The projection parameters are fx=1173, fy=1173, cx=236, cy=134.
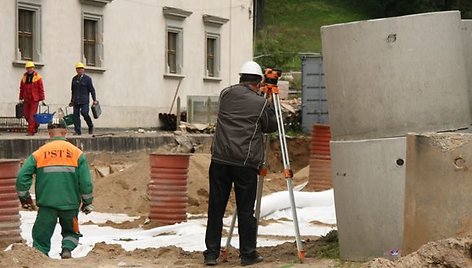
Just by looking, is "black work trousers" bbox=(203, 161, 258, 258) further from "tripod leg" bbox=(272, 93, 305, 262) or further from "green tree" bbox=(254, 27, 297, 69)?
"green tree" bbox=(254, 27, 297, 69)

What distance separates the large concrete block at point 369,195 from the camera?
1024 centimetres

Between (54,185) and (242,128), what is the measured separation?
2.01 m

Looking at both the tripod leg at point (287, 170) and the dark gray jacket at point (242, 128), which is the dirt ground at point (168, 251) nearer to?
the tripod leg at point (287, 170)

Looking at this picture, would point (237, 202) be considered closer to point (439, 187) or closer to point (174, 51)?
point (439, 187)

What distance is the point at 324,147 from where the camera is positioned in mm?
22422

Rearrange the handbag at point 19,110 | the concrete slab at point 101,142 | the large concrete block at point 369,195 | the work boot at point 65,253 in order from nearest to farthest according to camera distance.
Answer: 1. the large concrete block at point 369,195
2. the work boot at point 65,253
3. the concrete slab at point 101,142
4. the handbag at point 19,110

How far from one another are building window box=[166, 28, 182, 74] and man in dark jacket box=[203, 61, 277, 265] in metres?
27.7

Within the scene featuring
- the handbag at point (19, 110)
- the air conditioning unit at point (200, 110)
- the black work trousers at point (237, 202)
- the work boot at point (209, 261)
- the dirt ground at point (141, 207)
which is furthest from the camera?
the air conditioning unit at point (200, 110)

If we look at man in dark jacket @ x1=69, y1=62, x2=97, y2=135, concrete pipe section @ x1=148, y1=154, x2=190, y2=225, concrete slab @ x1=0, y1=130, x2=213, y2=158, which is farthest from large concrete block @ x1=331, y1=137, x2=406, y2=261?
man in dark jacket @ x1=69, y1=62, x2=97, y2=135

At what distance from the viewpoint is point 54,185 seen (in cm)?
1148

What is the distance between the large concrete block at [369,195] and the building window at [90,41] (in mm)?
23823

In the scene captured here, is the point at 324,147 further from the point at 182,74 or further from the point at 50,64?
the point at 182,74

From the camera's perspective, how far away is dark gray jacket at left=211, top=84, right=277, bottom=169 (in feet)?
35.6

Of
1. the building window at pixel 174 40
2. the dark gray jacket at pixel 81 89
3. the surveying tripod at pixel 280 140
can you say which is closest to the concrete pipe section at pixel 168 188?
the surveying tripod at pixel 280 140
